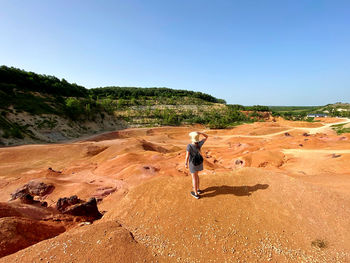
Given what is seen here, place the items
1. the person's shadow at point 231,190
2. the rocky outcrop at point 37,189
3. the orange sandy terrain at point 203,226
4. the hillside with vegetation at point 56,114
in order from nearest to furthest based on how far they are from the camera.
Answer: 1. the orange sandy terrain at point 203,226
2. the person's shadow at point 231,190
3. the rocky outcrop at point 37,189
4. the hillside with vegetation at point 56,114

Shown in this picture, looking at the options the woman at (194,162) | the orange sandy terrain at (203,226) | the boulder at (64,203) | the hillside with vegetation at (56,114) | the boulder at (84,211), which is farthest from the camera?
the hillside with vegetation at (56,114)

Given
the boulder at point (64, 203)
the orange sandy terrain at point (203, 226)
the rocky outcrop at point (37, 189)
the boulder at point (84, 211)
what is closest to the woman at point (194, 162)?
the orange sandy terrain at point (203, 226)

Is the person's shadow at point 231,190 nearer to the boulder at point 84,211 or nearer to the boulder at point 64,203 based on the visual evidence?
the boulder at point 84,211

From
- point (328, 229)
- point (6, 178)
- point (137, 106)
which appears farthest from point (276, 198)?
point (137, 106)

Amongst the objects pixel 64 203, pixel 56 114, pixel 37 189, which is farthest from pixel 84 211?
pixel 56 114

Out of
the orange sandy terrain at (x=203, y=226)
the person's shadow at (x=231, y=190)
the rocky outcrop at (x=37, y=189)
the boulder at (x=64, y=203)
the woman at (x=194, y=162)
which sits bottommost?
the rocky outcrop at (x=37, y=189)

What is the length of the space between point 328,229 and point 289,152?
1160 centimetres

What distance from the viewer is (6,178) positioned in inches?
467

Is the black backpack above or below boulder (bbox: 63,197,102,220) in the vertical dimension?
above

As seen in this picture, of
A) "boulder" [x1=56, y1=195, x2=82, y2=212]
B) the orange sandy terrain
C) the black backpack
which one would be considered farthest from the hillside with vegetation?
the black backpack

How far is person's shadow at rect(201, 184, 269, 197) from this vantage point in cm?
485

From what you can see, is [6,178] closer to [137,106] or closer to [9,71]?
[9,71]

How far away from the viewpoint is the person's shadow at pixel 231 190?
485cm

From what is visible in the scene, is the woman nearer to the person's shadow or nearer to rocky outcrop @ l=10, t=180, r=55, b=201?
the person's shadow
